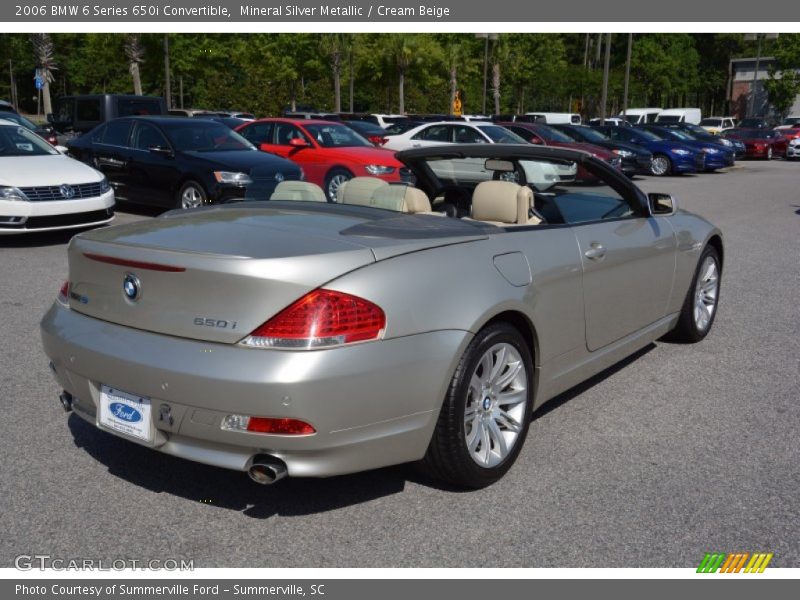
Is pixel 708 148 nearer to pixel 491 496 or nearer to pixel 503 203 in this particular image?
pixel 503 203

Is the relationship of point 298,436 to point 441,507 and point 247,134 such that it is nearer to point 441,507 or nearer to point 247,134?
point 441,507

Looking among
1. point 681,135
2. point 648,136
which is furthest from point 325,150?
point 681,135

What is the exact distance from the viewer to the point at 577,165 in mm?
4613

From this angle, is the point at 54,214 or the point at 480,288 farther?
the point at 54,214

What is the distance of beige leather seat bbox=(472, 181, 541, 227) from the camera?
432 centimetres

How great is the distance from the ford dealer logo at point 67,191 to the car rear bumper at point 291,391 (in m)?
7.15

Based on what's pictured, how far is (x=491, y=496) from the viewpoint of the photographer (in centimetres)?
355

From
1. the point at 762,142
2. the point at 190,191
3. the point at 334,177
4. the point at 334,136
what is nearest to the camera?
the point at 190,191

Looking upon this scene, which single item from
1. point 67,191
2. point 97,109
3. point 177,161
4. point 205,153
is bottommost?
point 67,191

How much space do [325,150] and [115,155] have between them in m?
3.52

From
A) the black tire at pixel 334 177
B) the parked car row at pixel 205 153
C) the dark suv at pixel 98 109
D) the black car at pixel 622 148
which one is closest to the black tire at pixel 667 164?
the black car at pixel 622 148

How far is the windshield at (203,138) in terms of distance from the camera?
1214cm

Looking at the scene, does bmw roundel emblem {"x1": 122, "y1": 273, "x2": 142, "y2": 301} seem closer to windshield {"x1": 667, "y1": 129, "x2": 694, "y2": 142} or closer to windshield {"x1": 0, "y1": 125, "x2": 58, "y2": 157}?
windshield {"x1": 0, "y1": 125, "x2": 58, "y2": 157}
